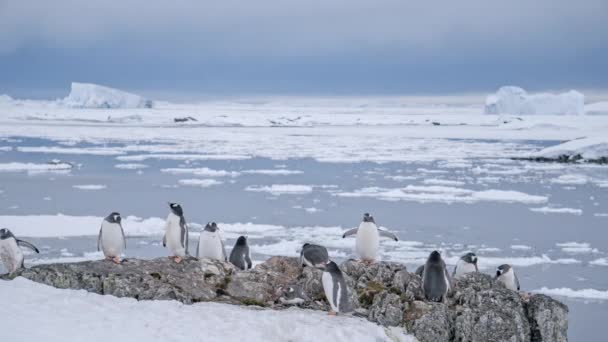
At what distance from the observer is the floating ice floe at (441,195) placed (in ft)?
61.9

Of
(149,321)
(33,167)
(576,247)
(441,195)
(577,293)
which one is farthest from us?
(33,167)

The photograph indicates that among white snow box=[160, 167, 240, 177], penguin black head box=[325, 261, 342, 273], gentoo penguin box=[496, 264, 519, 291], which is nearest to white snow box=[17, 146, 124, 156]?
white snow box=[160, 167, 240, 177]

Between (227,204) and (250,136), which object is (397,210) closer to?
(227,204)

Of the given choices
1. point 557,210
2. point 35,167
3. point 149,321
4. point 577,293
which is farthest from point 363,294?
point 35,167

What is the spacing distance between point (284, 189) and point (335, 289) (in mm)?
13902

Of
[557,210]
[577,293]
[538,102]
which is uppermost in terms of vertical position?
[538,102]

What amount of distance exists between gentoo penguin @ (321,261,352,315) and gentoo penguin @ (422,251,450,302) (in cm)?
86

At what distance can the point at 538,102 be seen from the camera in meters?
66.6

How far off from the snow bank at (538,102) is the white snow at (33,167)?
165ft

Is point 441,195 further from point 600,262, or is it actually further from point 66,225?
point 66,225

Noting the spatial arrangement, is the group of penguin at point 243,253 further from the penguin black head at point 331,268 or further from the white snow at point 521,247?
the white snow at point 521,247

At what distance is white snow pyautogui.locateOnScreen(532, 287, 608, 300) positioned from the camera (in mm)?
10125

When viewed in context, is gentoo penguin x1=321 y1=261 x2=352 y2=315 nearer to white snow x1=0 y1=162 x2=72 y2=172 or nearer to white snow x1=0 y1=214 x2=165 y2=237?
white snow x1=0 y1=214 x2=165 y2=237

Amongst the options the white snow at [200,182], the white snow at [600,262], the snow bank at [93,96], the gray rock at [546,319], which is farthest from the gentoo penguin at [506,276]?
the snow bank at [93,96]
